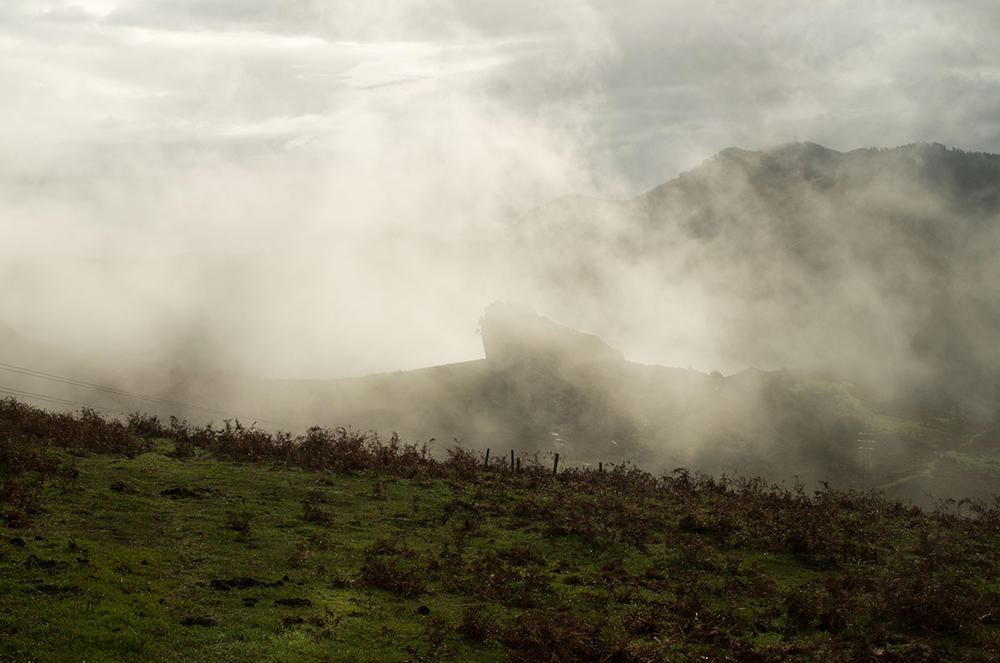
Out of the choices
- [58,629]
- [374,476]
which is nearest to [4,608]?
[58,629]

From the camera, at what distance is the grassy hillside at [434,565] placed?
16.2 meters

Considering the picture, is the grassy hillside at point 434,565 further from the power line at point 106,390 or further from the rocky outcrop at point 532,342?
the rocky outcrop at point 532,342

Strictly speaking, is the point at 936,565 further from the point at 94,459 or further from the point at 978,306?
the point at 978,306

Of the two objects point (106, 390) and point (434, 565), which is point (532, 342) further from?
point (434, 565)

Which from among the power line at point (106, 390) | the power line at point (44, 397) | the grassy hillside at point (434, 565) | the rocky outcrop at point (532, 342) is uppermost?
the rocky outcrop at point (532, 342)

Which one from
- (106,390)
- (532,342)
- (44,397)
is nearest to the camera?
(44,397)

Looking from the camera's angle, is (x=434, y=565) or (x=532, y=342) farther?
(x=532, y=342)

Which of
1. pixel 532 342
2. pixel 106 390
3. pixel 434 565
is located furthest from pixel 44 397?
pixel 434 565

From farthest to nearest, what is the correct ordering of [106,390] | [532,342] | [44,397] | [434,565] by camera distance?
[532,342], [106,390], [44,397], [434,565]

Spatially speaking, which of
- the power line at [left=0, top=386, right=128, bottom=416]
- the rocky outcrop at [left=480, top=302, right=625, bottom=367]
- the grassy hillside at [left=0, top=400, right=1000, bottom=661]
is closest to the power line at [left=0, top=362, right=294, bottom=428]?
the power line at [left=0, top=386, right=128, bottom=416]

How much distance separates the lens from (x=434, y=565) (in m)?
22.0

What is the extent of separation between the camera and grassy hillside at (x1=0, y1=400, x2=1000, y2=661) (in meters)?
16.2

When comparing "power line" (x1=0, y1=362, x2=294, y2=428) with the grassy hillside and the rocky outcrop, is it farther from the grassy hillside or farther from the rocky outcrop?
the grassy hillside

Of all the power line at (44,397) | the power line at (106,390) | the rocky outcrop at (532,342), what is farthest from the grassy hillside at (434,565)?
the rocky outcrop at (532,342)
